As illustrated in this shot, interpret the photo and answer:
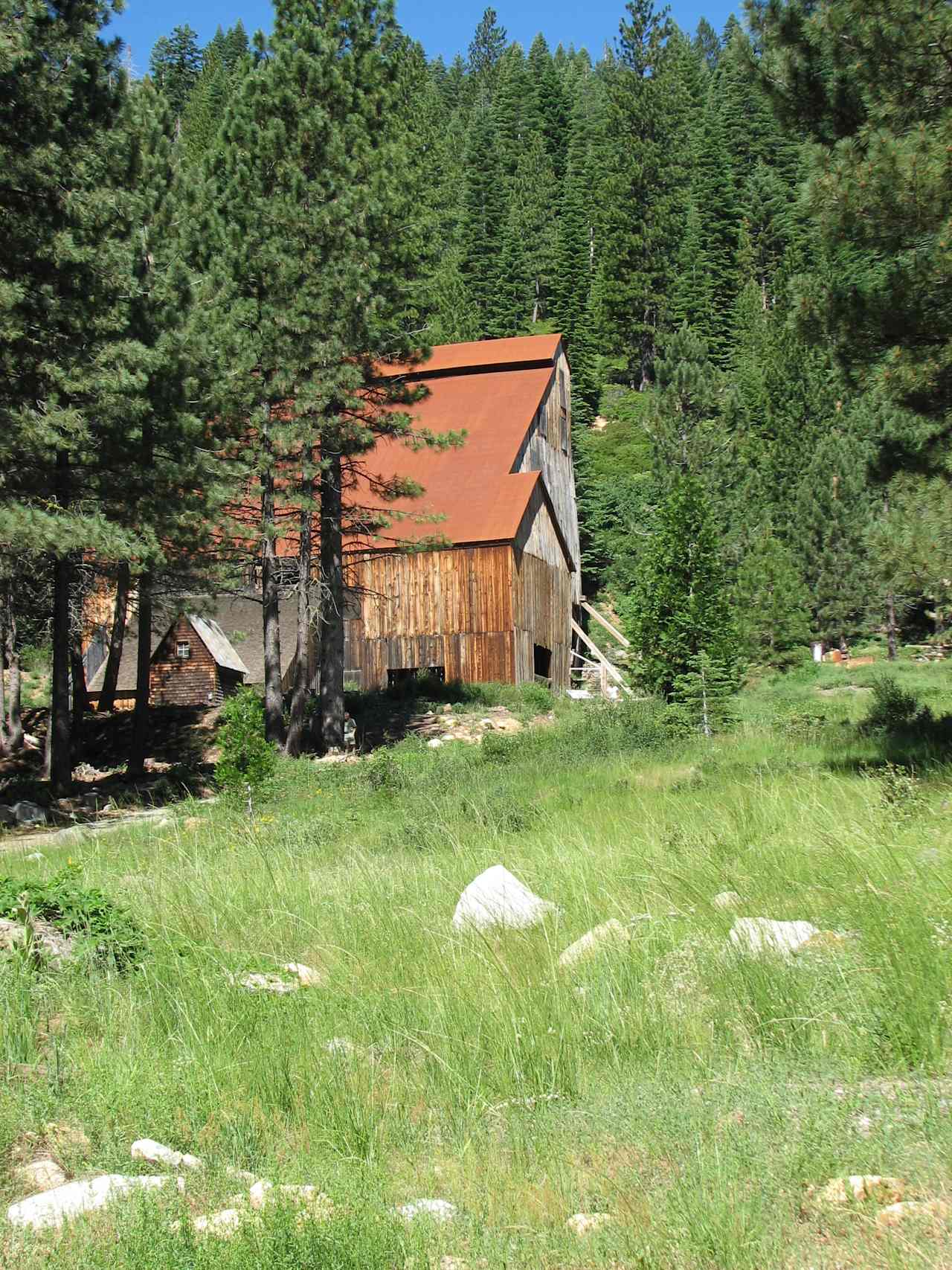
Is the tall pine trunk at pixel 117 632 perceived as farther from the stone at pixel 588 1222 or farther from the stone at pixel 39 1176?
the stone at pixel 588 1222

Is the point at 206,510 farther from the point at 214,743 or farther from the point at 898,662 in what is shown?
the point at 898,662

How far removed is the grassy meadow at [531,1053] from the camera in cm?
328

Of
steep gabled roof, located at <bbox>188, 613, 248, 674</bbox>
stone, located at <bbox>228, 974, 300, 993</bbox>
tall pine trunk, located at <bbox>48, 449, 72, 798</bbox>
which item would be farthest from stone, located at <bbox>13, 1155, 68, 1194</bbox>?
steep gabled roof, located at <bbox>188, 613, 248, 674</bbox>

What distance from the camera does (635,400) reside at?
66938 mm

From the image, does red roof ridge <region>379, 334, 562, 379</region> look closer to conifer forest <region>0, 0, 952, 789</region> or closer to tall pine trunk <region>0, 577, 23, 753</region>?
conifer forest <region>0, 0, 952, 789</region>

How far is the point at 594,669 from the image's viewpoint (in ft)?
124

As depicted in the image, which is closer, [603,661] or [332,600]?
[332,600]

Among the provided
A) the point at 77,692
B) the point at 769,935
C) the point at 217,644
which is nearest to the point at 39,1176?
the point at 769,935

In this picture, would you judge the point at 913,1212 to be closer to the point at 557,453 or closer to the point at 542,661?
the point at 542,661

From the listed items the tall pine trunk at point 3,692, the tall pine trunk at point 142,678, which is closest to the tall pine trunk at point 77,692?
the tall pine trunk at point 3,692

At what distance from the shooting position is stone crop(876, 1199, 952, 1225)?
3.13 m

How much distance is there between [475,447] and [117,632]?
530 inches

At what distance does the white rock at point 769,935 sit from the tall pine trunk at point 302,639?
59.6 ft

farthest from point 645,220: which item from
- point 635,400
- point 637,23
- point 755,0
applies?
point 755,0
